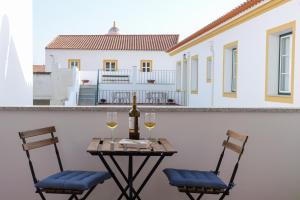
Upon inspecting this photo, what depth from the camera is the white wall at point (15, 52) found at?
675 cm

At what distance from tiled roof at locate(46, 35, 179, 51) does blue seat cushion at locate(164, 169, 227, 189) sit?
77.0ft

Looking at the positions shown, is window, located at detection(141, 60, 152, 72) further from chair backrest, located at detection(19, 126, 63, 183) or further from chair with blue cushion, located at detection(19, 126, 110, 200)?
chair with blue cushion, located at detection(19, 126, 110, 200)

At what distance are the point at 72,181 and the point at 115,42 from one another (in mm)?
25010

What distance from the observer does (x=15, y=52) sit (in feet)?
25.2

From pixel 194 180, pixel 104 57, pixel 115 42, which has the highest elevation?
pixel 115 42

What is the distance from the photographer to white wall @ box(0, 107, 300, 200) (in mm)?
4383

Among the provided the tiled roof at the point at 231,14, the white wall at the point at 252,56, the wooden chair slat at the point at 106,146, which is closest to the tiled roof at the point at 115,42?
the tiled roof at the point at 231,14

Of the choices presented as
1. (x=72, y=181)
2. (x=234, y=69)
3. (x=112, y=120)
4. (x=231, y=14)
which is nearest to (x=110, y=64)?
(x=234, y=69)

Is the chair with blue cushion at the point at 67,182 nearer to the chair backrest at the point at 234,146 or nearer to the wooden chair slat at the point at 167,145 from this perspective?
the wooden chair slat at the point at 167,145

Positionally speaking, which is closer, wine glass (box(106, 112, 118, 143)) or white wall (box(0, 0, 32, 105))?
wine glass (box(106, 112, 118, 143))

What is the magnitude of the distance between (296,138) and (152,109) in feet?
5.05

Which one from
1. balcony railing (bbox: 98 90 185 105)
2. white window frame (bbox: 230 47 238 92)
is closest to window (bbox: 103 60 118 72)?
balcony railing (bbox: 98 90 185 105)

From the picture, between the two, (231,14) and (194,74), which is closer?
(231,14)

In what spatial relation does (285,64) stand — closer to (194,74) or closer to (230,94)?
(230,94)
